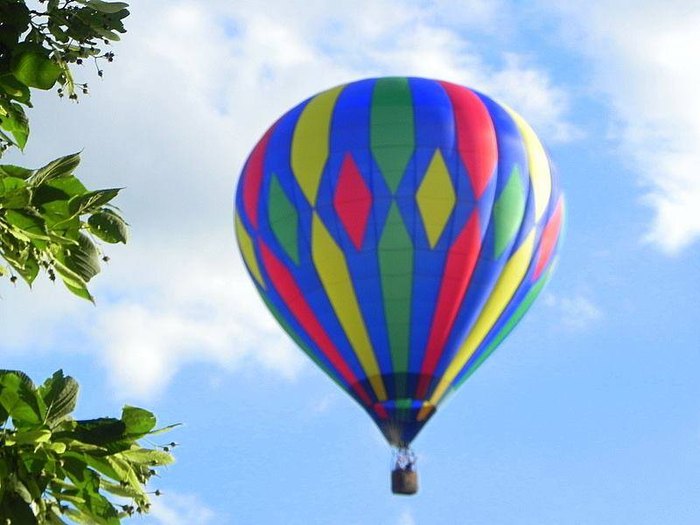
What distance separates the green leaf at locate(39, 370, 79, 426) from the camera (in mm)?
3578

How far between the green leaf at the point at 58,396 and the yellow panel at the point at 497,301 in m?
28.1

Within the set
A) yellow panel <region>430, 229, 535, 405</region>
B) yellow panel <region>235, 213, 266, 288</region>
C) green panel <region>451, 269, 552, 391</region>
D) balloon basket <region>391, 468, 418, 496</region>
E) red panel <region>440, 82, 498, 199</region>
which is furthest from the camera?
balloon basket <region>391, 468, 418, 496</region>

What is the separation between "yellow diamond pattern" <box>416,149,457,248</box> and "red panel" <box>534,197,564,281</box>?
281cm

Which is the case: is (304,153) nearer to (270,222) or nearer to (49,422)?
(270,222)

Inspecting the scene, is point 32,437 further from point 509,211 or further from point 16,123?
point 509,211

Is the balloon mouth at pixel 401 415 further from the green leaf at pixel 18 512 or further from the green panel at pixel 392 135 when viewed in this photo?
the green leaf at pixel 18 512

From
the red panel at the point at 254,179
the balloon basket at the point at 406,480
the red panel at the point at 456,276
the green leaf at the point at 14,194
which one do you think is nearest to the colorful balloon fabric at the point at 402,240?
the red panel at the point at 456,276

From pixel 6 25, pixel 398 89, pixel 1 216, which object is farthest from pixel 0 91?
pixel 398 89

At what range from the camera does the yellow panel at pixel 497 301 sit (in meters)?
31.6

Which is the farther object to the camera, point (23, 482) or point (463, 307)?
point (463, 307)

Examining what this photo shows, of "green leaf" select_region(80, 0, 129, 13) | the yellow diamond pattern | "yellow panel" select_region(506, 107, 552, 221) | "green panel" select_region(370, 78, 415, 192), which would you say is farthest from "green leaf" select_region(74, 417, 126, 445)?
"yellow panel" select_region(506, 107, 552, 221)

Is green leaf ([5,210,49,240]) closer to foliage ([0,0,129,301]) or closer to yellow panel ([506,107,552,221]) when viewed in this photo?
foliage ([0,0,129,301])

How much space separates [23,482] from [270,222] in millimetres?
28926

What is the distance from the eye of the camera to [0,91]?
3971 millimetres
